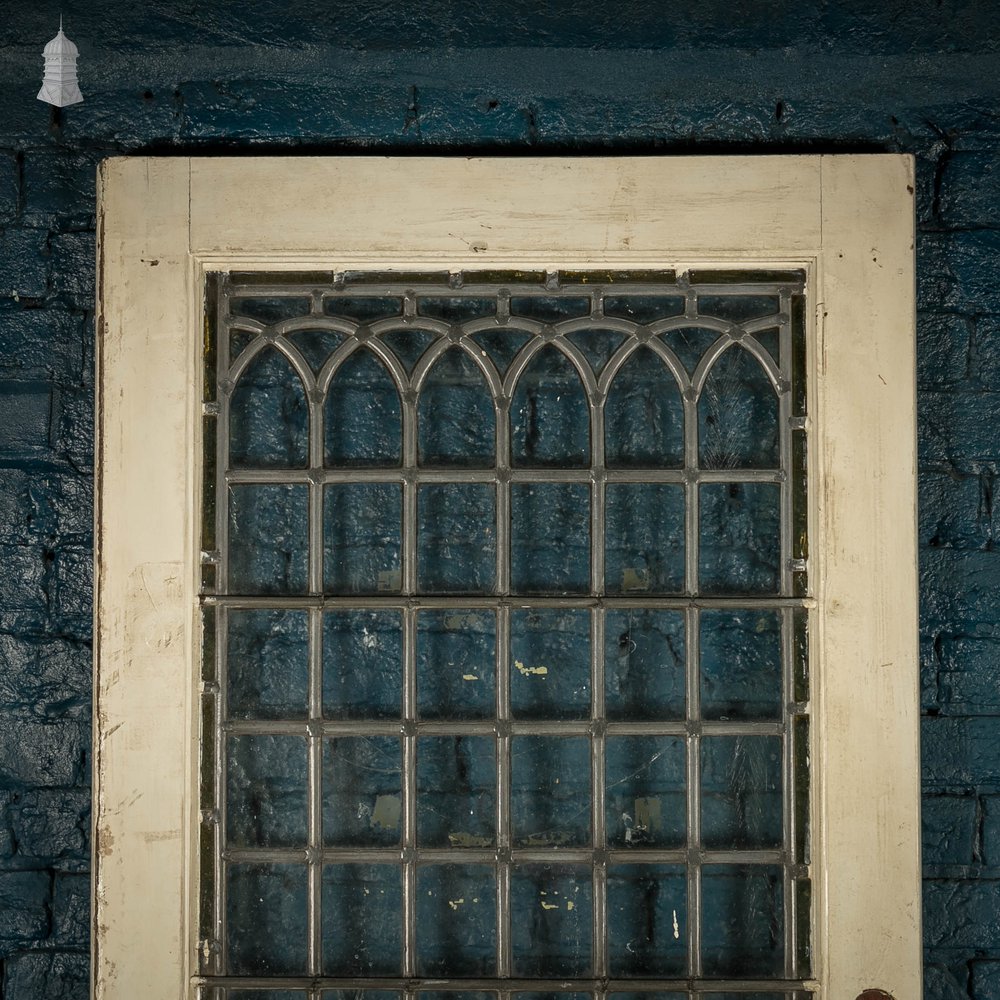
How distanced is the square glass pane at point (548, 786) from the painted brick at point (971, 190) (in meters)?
1.24

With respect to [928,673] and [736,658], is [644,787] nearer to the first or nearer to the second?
[736,658]

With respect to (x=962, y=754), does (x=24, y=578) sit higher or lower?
higher

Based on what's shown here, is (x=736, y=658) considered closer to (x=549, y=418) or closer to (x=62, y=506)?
(x=549, y=418)

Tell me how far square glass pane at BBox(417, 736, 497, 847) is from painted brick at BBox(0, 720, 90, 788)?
659 mm

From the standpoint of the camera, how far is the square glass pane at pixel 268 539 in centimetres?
217

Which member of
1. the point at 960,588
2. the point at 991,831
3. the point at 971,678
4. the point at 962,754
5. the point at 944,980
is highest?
the point at 960,588

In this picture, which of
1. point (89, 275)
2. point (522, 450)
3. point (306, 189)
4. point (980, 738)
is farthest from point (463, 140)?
point (980, 738)

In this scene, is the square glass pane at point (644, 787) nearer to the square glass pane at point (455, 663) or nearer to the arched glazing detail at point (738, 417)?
the square glass pane at point (455, 663)

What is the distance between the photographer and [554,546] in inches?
85.7

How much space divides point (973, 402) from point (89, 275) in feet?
5.65

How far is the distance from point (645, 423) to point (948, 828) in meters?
0.96

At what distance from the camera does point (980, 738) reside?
2172mm

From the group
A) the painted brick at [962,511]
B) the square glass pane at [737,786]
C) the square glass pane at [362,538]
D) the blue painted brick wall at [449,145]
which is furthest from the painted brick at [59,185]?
the painted brick at [962,511]

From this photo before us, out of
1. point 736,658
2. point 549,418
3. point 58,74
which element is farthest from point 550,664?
point 58,74
